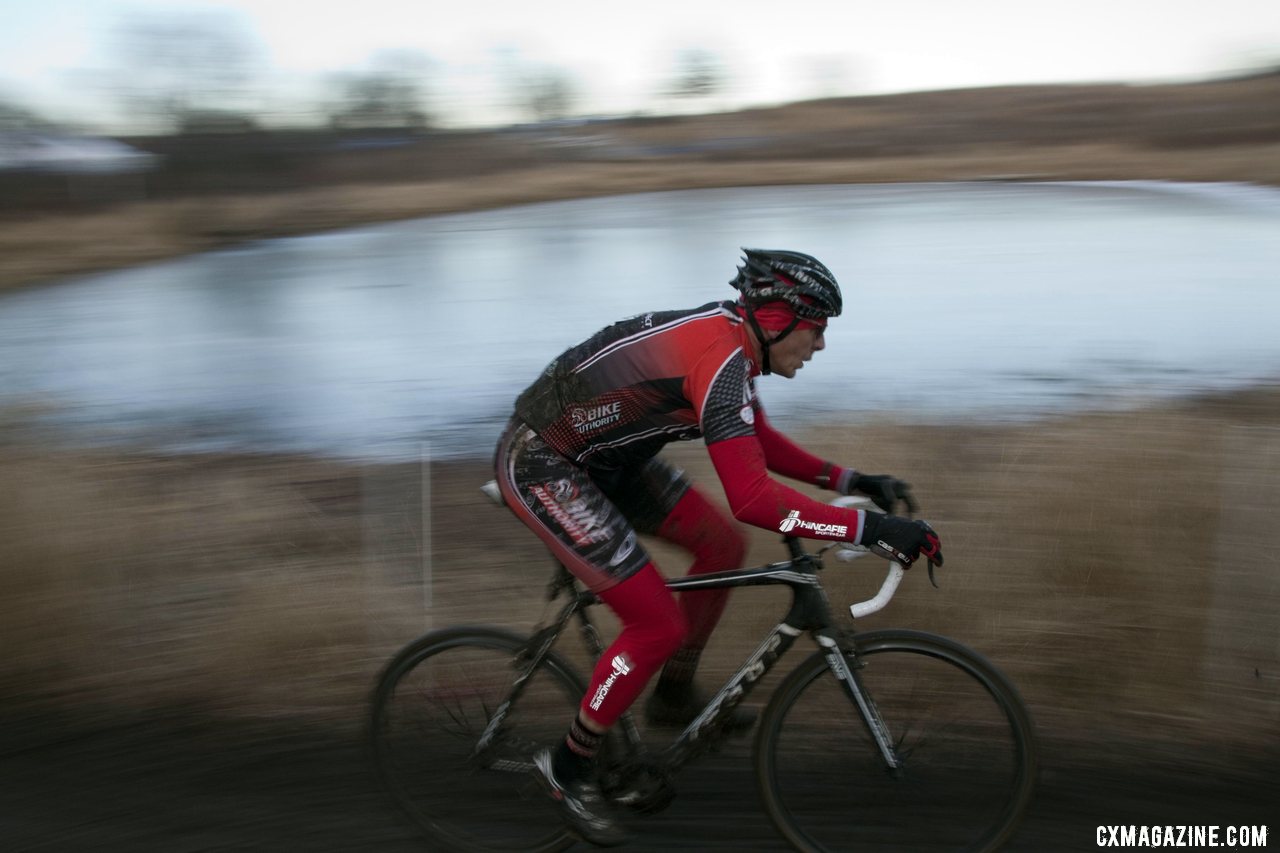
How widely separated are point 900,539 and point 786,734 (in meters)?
0.76

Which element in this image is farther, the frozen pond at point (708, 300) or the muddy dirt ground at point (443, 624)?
the frozen pond at point (708, 300)

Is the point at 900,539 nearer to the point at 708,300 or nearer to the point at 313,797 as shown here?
the point at 313,797

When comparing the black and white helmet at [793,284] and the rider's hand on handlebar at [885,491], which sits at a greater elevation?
the black and white helmet at [793,284]

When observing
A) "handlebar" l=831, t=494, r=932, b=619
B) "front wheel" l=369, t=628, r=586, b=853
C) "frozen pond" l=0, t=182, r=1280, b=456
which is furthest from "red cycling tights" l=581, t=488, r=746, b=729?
"frozen pond" l=0, t=182, r=1280, b=456

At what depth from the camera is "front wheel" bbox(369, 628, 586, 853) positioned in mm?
3301

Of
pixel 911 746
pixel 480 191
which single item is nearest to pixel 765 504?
pixel 911 746

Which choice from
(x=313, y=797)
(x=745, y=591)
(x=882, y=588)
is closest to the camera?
(x=882, y=588)

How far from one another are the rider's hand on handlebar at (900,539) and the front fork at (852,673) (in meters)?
0.34

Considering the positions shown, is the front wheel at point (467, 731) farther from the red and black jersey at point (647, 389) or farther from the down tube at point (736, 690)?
the red and black jersey at point (647, 389)

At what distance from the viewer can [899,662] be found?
3.11 metres

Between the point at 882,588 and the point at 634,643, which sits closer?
the point at 882,588

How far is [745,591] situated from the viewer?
4590 millimetres

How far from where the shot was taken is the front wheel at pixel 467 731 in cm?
330

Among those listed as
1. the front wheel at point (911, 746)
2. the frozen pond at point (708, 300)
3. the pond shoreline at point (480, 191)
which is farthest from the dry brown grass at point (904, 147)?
the front wheel at point (911, 746)
